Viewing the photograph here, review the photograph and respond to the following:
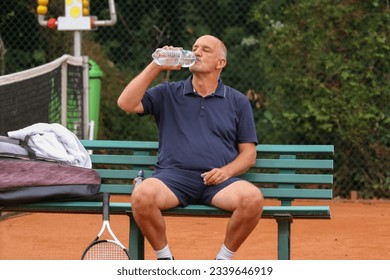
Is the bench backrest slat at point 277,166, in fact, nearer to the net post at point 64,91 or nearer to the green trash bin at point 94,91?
the net post at point 64,91

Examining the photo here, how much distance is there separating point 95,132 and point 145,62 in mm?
1208

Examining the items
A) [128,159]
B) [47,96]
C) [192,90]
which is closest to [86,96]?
[47,96]

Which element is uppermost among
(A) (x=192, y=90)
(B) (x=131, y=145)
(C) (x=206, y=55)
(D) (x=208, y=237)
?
(C) (x=206, y=55)

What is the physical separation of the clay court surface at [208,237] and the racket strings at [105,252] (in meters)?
1.57

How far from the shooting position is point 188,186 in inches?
243

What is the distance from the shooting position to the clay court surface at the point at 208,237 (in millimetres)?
7684

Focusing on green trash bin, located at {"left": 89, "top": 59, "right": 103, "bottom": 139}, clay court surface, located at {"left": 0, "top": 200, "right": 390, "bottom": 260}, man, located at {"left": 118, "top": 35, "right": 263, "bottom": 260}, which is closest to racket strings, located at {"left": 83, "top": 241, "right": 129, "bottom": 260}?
man, located at {"left": 118, "top": 35, "right": 263, "bottom": 260}

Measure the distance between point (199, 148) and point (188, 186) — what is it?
217mm

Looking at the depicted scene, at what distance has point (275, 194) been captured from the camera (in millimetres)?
6590

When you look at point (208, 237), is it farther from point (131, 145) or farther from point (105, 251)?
point (105, 251)

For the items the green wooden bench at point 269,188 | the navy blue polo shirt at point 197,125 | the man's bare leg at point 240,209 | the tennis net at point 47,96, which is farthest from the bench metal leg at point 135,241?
the tennis net at point 47,96

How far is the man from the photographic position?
5.95 metres
